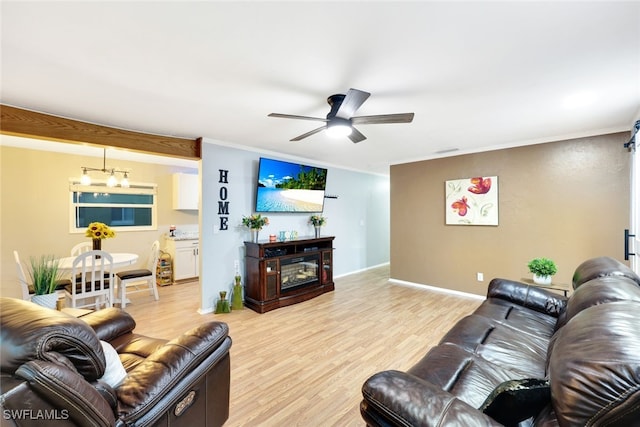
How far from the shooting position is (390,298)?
429 centimetres

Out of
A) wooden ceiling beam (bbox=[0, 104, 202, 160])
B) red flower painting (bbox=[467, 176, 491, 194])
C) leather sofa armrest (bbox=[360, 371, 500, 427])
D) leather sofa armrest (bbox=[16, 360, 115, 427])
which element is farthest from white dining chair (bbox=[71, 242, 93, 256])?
red flower painting (bbox=[467, 176, 491, 194])

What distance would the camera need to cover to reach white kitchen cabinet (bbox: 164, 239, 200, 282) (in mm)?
5258

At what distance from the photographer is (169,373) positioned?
120 centimetres

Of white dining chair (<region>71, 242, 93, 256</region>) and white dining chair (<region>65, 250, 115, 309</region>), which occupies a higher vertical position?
white dining chair (<region>71, 242, 93, 256</region>)

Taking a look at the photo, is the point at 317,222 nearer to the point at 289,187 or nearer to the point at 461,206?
the point at 289,187

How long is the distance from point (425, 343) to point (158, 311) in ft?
11.5

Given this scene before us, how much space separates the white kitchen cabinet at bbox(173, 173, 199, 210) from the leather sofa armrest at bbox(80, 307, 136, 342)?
391 cm

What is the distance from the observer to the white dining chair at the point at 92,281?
10.8 feet

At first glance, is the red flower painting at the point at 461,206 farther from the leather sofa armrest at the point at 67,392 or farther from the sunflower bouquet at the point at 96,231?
the sunflower bouquet at the point at 96,231

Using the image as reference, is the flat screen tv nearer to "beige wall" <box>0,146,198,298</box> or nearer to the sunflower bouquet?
the sunflower bouquet

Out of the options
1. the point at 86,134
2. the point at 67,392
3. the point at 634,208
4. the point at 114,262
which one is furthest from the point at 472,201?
the point at 114,262

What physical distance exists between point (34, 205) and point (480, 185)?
704cm

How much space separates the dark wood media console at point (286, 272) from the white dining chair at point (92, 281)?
179cm

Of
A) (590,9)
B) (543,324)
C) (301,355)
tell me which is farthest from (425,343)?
(590,9)
